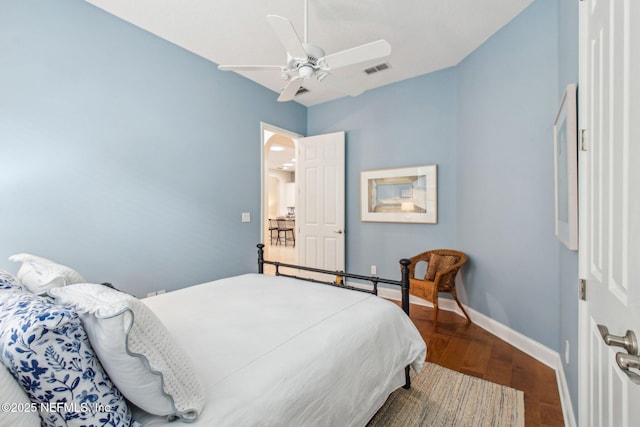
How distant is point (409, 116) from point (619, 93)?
316cm

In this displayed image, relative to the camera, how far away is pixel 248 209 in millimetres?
3672

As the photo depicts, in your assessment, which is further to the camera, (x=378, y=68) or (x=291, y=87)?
(x=378, y=68)

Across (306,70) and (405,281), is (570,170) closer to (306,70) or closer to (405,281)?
(405,281)

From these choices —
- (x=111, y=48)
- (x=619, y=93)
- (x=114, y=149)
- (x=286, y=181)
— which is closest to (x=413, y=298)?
(x=619, y=93)

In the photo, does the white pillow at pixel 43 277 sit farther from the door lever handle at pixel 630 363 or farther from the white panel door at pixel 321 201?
the white panel door at pixel 321 201

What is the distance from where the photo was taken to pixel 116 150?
246 cm

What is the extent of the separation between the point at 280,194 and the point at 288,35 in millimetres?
10714

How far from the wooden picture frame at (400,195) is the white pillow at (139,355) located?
325 cm

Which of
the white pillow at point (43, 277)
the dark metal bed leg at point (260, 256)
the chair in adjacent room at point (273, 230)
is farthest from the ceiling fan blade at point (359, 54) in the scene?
the chair in adjacent room at point (273, 230)

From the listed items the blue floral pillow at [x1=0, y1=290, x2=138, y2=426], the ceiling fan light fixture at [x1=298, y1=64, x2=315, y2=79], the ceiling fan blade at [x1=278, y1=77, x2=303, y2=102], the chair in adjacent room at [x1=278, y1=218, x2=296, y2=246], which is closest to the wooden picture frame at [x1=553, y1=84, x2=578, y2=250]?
the ceiling fan light fixture at [x1=298, y1=64, x2=315, y2=79]

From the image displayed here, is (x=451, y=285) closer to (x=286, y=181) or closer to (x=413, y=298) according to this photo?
(x=413, y=298)

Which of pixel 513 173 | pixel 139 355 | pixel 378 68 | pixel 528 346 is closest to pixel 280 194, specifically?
pixel 378 68

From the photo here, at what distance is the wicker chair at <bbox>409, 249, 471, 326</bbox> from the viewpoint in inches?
112

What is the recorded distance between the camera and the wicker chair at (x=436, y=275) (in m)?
2.85
